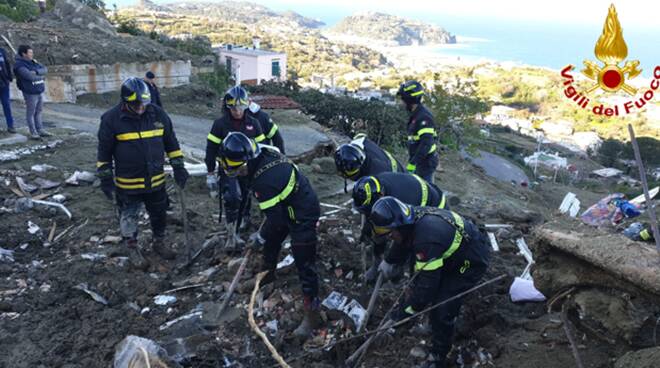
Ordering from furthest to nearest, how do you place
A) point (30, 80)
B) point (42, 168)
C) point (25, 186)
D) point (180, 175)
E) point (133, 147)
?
point (30, 80) < point (42, 168) < point (25, 186) < point (180, 175) < point (133, 147)

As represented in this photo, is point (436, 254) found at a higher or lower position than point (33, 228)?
higher

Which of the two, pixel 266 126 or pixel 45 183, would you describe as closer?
pixel 266 126

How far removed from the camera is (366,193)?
12.8ft

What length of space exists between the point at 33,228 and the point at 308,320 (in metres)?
4.02

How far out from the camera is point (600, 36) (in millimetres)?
2732

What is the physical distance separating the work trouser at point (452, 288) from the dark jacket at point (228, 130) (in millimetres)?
2855

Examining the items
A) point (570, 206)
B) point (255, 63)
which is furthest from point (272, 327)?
point (255, 63)

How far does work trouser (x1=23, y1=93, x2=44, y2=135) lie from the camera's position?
852 centimetres

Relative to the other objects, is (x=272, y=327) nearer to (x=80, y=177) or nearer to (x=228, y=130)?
(x=228, y=130)

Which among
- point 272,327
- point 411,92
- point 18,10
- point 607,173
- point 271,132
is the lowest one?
point 607,173

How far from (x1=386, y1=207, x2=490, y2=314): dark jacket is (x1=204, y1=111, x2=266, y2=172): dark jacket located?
2.59 meters

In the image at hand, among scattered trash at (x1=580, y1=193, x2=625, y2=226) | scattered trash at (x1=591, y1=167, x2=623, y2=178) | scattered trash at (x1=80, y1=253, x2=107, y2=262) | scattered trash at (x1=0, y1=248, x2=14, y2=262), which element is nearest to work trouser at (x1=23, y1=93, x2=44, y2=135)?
scattered trash at (x1=0, y1=248, x2=14, y2=262)

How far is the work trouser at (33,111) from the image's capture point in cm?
852

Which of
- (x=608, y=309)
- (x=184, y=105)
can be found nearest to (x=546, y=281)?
(x=608, y=309)
